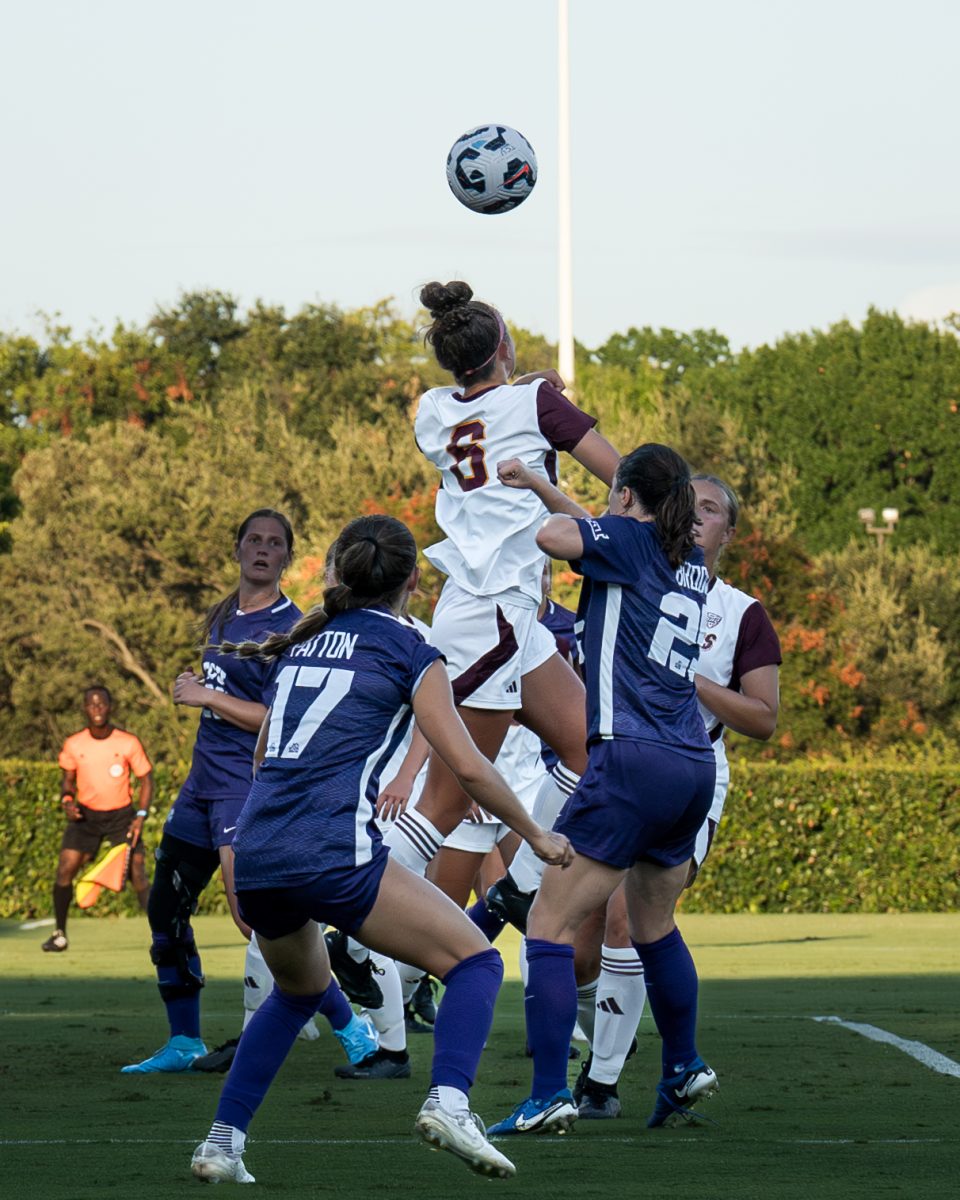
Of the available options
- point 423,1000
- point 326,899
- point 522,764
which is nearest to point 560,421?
point 326,899

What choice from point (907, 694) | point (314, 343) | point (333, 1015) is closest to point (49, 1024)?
point (333, 1015)

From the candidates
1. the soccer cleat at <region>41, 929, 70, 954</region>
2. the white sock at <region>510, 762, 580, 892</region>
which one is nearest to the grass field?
the white sock at <region>510, 762, 580, 892</region>

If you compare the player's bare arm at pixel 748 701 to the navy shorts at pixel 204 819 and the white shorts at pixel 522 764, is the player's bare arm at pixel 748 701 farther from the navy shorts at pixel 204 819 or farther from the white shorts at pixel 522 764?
the white shorts at pixel 522 764

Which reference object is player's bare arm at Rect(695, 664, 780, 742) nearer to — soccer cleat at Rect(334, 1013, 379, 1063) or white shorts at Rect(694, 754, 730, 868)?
white shorts at Rect(694, 754, 730, 868)

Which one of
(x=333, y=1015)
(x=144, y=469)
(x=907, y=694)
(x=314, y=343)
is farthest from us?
(x=314, y=343)

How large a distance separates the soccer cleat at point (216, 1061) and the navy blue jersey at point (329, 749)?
10.8 feet

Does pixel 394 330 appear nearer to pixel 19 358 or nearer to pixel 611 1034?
pixel 19 358

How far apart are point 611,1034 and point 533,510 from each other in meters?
1.90

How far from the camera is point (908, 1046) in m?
8.60

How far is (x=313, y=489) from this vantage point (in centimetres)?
4528

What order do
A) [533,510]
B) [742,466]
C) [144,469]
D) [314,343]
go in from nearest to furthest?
[533,510] → [742,466] → [144,469] → [314,343]

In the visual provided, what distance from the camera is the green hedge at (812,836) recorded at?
75.4 feet

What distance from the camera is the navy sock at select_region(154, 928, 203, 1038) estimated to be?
835 centimetres

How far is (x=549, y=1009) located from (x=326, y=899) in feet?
3.98
